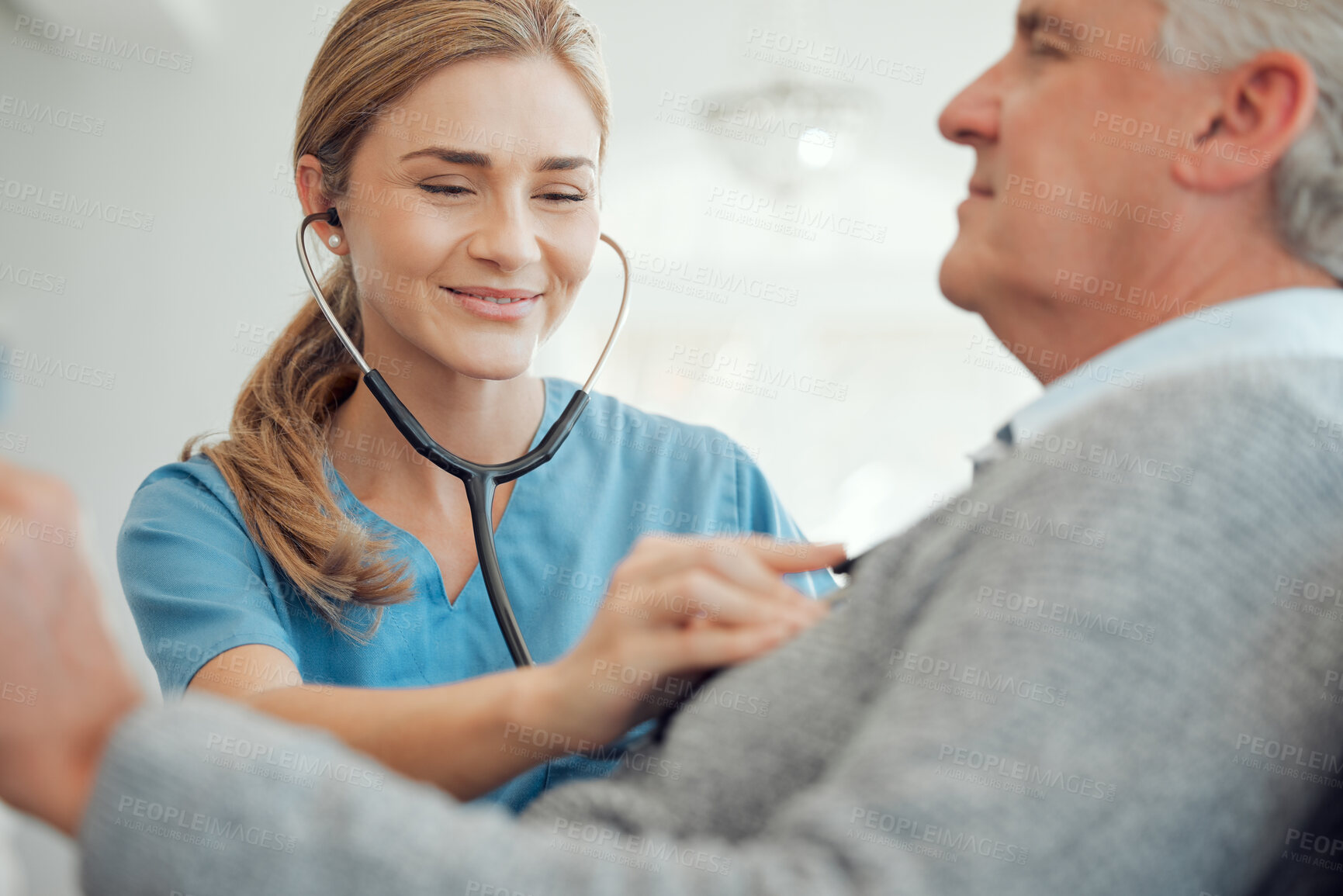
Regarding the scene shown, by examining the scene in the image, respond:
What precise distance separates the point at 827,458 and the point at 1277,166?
11.2 ft

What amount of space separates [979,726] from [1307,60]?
483mm

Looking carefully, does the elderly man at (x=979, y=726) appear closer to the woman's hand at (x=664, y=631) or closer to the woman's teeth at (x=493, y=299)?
the woman's hand at (x=664, y=631)

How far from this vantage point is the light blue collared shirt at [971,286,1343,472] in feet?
1.79

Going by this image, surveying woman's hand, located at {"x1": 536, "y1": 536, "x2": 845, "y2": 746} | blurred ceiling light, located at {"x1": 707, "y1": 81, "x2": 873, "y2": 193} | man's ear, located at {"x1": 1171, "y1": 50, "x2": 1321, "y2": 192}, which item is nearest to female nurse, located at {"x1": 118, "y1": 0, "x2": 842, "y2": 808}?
woman's hand, located at {"x1": 536, "y1": 536, "x2": 845, "y2": 746}

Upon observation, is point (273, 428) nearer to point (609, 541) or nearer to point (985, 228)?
point (609, 541)

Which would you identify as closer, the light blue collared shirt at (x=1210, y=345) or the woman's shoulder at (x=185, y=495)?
the light blue collared shirt at (x=1210, y=345)

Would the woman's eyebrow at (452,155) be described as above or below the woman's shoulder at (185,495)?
above

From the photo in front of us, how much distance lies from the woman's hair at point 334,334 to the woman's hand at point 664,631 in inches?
20.3

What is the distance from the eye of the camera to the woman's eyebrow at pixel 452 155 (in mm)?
1142

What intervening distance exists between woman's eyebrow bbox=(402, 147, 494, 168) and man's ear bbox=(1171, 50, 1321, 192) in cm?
74

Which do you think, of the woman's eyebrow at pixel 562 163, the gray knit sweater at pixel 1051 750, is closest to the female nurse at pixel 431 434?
the woman's eyebrow at pixel 562 163

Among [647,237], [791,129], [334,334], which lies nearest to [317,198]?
[334,334]

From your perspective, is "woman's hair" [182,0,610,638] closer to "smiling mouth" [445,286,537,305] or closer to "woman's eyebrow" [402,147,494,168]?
"woman's eyebrow" [402,147,494,168]

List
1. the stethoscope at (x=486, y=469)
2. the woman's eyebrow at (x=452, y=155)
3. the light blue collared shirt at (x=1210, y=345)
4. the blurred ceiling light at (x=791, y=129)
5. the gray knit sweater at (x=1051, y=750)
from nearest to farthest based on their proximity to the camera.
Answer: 1. the gray knit sweater at (x=1051, y=750)
2. the light blue collared shirt at (x=1210, y=345)
3. the stethoscope at (x=486, y=469)
4. the woman's eyebrow at (x=452, y=155)
5. the blurred ceiling light at (x=791, y=129)
